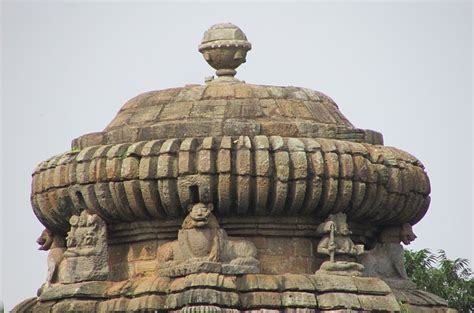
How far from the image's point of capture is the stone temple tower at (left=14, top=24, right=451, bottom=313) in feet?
111

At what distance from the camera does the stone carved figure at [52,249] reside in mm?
35625

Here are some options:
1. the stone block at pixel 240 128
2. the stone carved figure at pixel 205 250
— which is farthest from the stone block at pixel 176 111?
the stone carved figure at pixel 205 250

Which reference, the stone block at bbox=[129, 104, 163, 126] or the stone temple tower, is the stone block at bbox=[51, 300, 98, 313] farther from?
the stone block at bbox=[129, 104, 163, 126]

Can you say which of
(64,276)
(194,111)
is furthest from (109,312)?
(194,111)

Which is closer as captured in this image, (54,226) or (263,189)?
(263,189)

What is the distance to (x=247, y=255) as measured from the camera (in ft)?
113

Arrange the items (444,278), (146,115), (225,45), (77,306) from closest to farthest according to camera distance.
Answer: (77,306), (146,115), (225,45), (444,278)

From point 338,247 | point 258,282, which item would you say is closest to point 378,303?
point 338,247

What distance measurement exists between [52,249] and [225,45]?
4.40 metres

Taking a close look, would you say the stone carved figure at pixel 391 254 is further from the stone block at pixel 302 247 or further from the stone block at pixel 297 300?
the stone block at pixel 297 300

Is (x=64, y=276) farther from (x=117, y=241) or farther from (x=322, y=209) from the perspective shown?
(x=322, y=209)

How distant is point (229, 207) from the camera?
1352 inches

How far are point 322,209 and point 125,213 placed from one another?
3114 mm

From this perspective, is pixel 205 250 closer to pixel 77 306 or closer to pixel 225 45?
pixel 77 306
